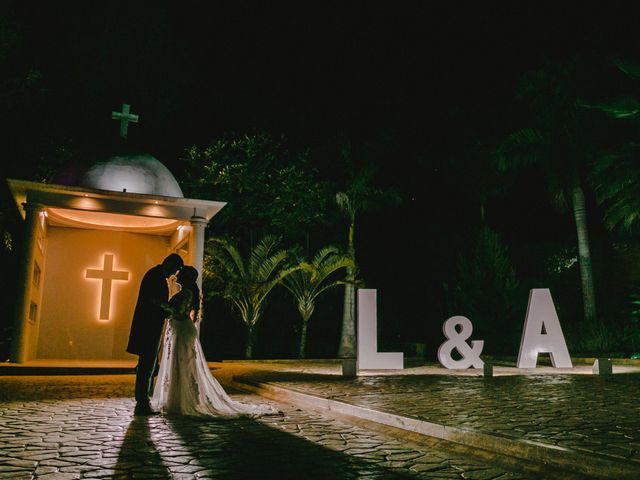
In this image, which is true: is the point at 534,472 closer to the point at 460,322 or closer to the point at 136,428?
the point at 136,428

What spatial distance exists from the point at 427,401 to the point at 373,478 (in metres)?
3.95

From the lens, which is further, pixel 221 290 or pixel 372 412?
pixel 221 290

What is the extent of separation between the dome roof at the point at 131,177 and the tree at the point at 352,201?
856 cm

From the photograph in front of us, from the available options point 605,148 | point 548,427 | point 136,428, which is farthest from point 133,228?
point 605,148

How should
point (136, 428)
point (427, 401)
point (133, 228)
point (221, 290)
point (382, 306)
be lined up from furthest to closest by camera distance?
point (382, 306)
point (221, 290)
point (133, 228)
point (427, 401)
point (136, 428)

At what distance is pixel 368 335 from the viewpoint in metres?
13.6

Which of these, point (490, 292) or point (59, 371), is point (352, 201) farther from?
point (59, 371)

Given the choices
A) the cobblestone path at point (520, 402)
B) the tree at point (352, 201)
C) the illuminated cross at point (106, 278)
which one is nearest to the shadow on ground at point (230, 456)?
the cobblestone path at point (520, 402)

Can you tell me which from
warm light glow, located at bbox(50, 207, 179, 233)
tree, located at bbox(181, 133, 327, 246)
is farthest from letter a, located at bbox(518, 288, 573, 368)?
tree, located at bbox(181, 133, 327, 246)

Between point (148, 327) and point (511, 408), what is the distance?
4.89 m

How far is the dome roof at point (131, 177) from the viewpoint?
634 inches

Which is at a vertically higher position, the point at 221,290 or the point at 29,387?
the point at 221,290

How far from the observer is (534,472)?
475cm

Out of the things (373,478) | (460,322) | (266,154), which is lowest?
(373,478)
